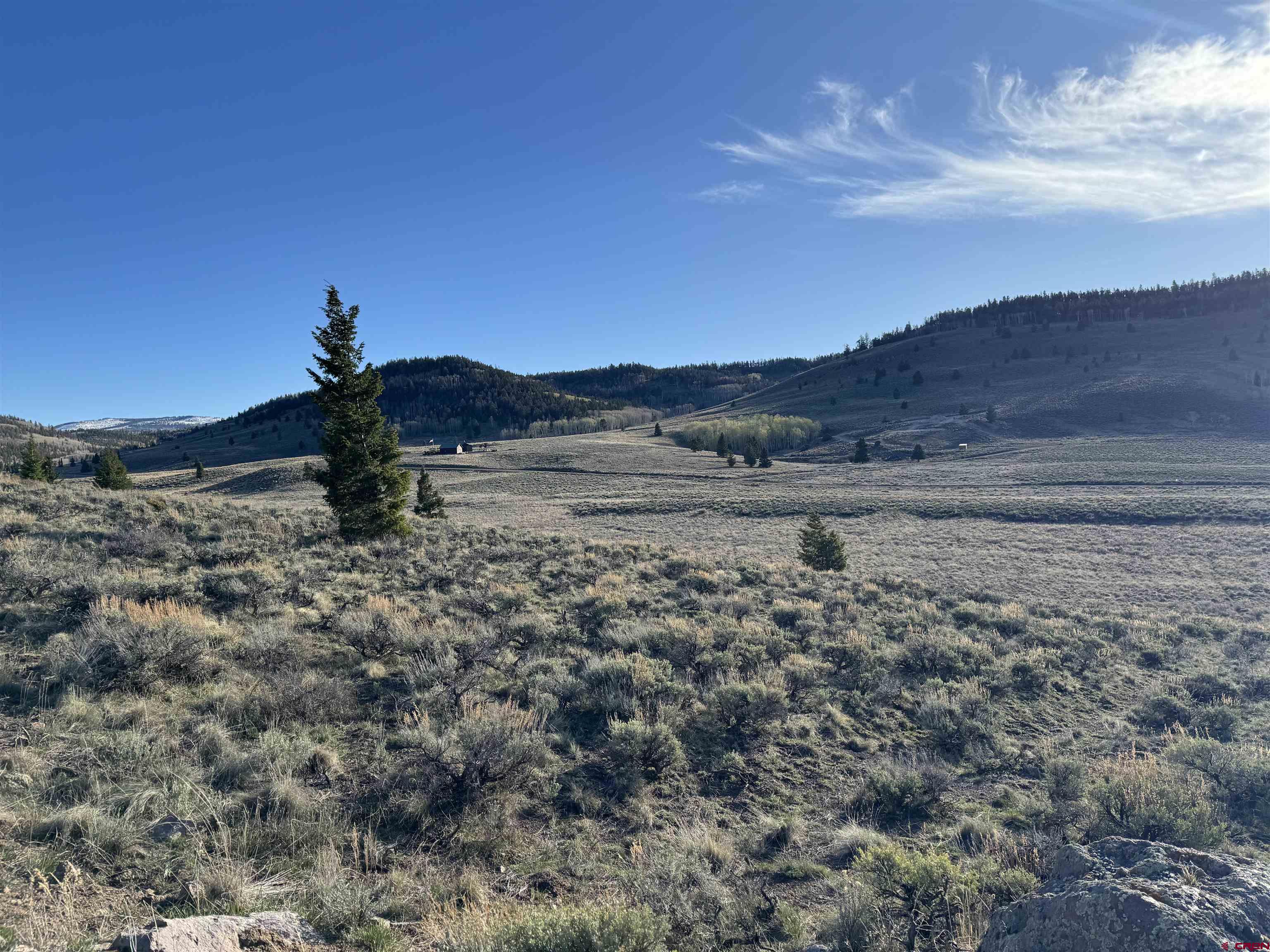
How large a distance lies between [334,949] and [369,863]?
3.21ft

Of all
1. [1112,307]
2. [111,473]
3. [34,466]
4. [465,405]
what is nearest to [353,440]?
[111,473]

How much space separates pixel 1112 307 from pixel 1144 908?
21692 centimetres

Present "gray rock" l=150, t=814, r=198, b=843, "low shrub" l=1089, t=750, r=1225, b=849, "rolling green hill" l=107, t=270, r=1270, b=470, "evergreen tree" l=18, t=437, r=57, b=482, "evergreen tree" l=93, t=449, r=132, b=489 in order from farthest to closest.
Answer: "rolling green hill" l=107, t=270, r=1270, b=470 < "evergreen tree" l=18, t=437, r=57, b=482 < "evergreen tree" l=93, t=449, r=132, b=489 < "low shrub" l=1089, t=750, r=1225, b=849 < "gray rock" l=150, t=814, r=198, b=843

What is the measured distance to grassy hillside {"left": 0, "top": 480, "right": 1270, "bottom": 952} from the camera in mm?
3998

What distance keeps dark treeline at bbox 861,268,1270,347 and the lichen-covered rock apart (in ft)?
615

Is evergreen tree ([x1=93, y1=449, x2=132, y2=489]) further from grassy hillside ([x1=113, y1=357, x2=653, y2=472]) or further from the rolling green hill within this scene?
grassy hillside ([x1=113, y1=357, x2=653, y2=472])

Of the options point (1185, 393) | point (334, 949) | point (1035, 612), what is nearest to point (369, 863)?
point (334, 949)

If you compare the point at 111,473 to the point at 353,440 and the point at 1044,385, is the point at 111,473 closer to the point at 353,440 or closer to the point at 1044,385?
the point at 353,440

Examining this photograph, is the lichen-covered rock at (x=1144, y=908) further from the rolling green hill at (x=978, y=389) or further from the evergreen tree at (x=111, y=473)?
the rolling green hill at (x=978, y=389)

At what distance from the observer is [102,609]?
7680mm

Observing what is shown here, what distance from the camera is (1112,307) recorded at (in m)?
165

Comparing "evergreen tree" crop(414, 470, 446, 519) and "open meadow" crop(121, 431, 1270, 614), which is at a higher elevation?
"evergreen tree" crop(414, 470, 446, 519)

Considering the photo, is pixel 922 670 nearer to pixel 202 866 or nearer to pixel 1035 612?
pixel 1035 612

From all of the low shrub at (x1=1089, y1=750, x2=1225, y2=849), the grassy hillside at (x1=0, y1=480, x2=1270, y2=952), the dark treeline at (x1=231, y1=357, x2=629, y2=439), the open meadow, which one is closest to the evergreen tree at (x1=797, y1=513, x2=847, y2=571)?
the open meadow
